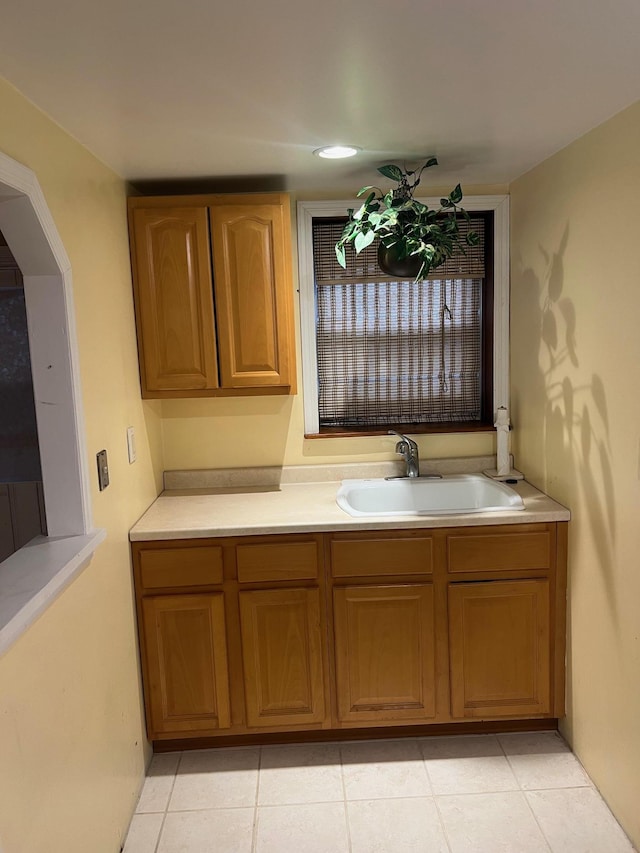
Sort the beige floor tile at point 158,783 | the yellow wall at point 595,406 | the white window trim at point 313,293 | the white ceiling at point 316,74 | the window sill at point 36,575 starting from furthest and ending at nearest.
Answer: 1. the white window trim at point 313,293
2. the beige floor tile at point 158,783
3. the yellow wall at point 595,406
4. the window sill at point 36,575
5. the white ceiling at point 316,74

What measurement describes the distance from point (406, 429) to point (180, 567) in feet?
4.03

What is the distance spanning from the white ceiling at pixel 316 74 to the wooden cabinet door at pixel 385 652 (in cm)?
160

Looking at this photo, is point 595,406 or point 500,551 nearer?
point 595,406

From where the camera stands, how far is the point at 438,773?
240cm

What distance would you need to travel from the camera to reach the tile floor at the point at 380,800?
6.86 feet

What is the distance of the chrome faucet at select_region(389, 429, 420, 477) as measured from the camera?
2900mm

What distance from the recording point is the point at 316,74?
1.54m

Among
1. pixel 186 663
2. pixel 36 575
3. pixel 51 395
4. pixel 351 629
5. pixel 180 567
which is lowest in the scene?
pixel 186 663

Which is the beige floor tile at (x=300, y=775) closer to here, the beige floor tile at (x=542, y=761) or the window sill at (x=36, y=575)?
the beige floor tile at (x=542, y=761)

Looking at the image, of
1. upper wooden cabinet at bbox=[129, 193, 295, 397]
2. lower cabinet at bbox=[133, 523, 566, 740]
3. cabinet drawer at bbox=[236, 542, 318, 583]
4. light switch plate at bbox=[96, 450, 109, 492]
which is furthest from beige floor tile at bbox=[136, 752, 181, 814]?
upper wooden cabinet at bbox=[129, 193, 295, 397]

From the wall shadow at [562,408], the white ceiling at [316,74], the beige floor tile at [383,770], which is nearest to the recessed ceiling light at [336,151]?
the white ceiling at [316,74]

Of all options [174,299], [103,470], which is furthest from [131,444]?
[174,299]

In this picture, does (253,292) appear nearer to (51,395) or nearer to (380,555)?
→ (51,395)

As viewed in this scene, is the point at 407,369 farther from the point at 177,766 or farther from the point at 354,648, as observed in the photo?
the point at 177,766
